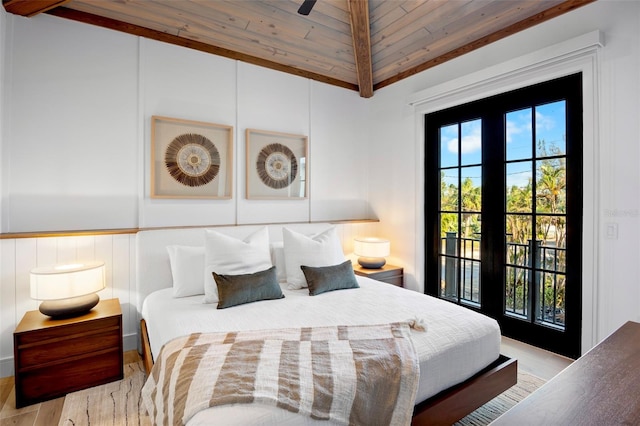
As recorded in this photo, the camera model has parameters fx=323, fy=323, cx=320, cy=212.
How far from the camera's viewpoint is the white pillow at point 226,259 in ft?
7.53

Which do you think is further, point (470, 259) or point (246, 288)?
point (470, 259)

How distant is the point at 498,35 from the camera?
2.78m

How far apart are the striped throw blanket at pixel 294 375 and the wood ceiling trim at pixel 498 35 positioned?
104 inches

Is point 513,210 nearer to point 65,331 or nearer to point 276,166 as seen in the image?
point 276,166

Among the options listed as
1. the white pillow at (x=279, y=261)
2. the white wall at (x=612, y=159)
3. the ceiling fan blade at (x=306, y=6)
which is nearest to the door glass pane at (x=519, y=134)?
the white wall at (x=612, y=159)

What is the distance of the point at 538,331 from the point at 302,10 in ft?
10.2

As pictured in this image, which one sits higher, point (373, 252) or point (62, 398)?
point (373, 252)

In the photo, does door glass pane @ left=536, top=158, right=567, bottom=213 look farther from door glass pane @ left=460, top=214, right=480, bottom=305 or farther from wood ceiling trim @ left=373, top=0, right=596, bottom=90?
wood ceiling trim @ left=373, top=0, right=596, bottom=90

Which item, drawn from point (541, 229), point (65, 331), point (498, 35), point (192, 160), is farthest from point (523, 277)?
point (65, 331)

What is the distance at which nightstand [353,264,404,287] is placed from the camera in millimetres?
3398

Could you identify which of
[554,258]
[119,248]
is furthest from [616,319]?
[119,248]

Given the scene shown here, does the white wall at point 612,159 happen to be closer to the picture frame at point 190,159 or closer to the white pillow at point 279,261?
the white pillow at point 279,261

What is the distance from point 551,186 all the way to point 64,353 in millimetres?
3703

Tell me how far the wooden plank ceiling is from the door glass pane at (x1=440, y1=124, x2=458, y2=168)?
68 cm
